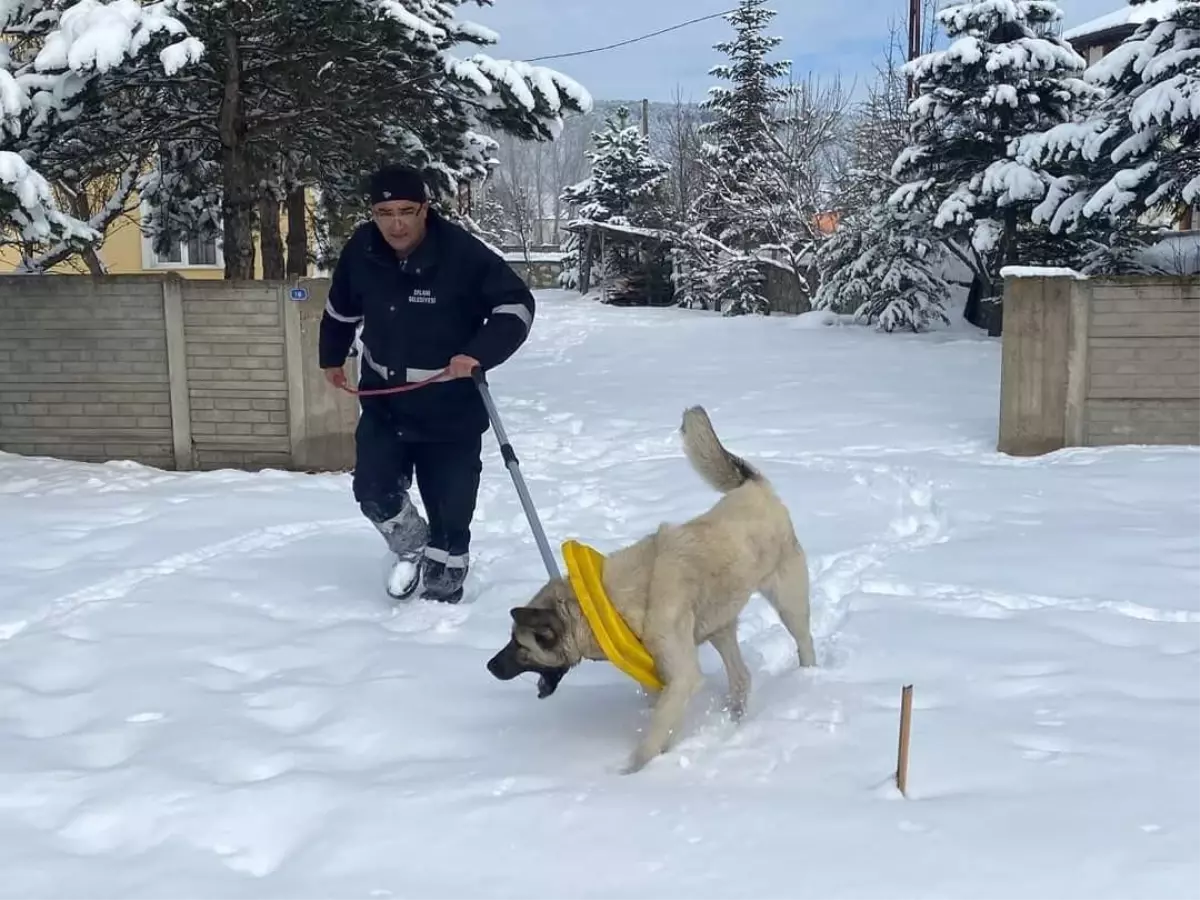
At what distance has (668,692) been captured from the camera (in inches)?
127

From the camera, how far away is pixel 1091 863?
100.0 inches

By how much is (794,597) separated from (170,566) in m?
3.43

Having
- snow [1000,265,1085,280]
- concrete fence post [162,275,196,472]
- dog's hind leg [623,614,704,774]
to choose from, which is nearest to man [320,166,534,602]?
dog's hind leg [623,614,704,774]

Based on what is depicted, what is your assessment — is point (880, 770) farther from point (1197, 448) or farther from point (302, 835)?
point (1197, 448)

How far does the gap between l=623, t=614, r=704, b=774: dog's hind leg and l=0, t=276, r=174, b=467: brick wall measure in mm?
6115

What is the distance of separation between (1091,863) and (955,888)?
364 mm

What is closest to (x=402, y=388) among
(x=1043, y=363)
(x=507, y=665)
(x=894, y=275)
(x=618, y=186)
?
(x=507, y=665)

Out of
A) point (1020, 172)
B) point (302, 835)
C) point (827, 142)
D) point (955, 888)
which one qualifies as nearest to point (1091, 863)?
point (955, 888)

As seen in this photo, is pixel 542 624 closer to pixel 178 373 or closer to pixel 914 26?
pixel 178 373

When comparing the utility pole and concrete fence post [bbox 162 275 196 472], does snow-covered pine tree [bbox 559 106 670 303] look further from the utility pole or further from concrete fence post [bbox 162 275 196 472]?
concrete fence post [bbox 162 275 196 472]

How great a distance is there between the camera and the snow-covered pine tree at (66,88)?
7051 millimetres

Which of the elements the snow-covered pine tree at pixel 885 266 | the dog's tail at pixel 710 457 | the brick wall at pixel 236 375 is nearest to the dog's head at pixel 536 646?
the dog's tail at pixel 710 457

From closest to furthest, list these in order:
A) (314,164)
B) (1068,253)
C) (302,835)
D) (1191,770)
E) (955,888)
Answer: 1. (955,888)
2. (302,835)
3. (1191,770)
4. (314,164)
5. (1068,253)

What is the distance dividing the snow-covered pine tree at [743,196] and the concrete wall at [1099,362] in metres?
18.4
